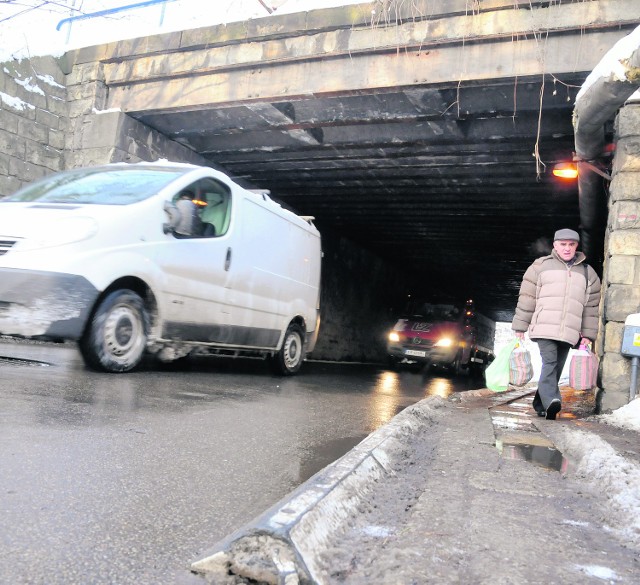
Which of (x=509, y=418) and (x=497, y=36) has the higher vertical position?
(x=497, y=36)

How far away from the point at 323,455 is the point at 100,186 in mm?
4080

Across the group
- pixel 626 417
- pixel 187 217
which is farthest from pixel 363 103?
pixel 626 417

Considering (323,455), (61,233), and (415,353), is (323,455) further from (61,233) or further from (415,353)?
(415,353)

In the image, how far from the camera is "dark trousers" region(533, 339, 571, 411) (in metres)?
5.41

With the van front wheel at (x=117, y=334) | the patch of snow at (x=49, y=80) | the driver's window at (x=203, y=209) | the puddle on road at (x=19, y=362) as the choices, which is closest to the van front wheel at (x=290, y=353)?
the driver's window at (x=203, y=209)

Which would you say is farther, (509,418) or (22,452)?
(509,418)

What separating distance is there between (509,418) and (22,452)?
4163 mm

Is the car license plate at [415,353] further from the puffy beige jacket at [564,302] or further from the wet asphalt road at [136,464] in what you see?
the wet asphalt road at [136,464]

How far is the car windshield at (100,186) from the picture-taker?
19.0 ft

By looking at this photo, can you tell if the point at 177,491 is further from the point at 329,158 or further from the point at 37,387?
the point at 329,158

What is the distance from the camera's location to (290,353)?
27.8ft

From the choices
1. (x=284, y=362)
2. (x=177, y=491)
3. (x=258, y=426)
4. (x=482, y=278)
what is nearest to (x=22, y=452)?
(x=177, y=491)

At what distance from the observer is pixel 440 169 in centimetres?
1117

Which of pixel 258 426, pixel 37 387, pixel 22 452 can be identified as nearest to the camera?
pixel 22 452
